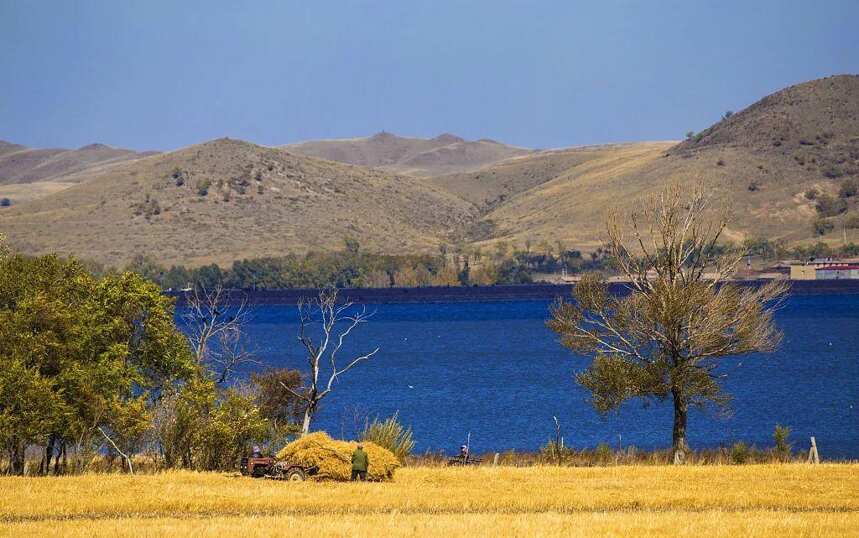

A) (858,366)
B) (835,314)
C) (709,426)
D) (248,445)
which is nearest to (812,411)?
(709,426)

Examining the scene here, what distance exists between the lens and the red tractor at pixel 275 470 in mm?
36156

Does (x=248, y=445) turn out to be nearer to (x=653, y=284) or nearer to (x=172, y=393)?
(x=172, y=393)

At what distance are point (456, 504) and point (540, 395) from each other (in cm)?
5858

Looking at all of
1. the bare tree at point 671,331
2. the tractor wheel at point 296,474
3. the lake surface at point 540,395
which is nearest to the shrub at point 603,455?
the bare tree at point 671,331

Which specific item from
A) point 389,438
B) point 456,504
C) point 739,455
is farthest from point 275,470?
point 739,455

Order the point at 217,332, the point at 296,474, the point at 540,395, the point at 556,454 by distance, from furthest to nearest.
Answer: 1. the point at 540,395
2. the point at 217,332
3. the point at 556,454
4. the point at 296,474

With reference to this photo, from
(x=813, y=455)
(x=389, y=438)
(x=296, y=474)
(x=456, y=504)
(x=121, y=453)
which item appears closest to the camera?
(x=456, y=504)

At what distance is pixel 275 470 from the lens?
3631 cm

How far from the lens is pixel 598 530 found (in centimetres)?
2714

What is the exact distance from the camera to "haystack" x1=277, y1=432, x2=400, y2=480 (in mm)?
36188

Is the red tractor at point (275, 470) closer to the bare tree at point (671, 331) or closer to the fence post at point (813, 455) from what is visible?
the bare tree at point (671, 331)

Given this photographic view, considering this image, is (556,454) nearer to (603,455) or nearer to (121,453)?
(603,455)

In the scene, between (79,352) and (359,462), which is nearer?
(359,462)

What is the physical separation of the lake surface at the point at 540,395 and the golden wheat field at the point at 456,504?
1686cm
